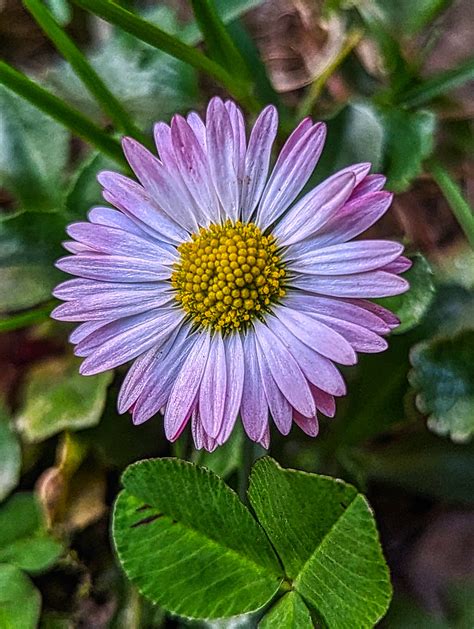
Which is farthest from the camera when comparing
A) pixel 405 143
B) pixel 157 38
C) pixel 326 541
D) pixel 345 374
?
pixel 345 374

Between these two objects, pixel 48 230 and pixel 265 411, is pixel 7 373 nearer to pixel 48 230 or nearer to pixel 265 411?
pixel 48 230

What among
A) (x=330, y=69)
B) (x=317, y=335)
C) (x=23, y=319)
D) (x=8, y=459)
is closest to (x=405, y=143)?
(x=330, y=69)

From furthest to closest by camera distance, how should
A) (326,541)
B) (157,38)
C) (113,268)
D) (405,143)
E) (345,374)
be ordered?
(345,374) < (405,143) < (157,38) < (113,268) < (326,541)

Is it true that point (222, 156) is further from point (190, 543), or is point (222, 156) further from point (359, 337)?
point (190, 543)

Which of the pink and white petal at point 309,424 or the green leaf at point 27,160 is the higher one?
the green leaf at point 27,160

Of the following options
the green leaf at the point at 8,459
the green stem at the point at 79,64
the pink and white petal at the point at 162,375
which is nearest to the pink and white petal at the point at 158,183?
the pink and white petal at the point at 162,375

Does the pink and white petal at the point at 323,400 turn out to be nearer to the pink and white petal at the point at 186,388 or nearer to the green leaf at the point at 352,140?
the pink and white petal at the point at 186,388
